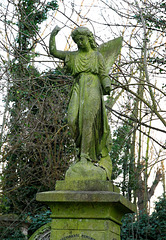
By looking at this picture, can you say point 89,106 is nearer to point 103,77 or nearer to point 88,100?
point 88,100

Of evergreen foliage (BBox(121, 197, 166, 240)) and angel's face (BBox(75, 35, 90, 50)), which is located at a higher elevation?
angel's face (BBox(75, 35, 90, 50))

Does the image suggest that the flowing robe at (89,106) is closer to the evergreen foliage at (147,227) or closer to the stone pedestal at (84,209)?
the stone pedestal at (84,209)

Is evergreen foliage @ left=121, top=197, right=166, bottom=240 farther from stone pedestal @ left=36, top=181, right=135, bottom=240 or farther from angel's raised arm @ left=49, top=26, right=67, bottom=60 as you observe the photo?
angel's raised arm @ left=49, top=26, right=67, bottom=60

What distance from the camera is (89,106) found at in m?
4.80

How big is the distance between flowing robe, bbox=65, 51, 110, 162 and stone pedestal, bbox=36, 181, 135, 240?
52 cm

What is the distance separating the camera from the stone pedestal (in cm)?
415

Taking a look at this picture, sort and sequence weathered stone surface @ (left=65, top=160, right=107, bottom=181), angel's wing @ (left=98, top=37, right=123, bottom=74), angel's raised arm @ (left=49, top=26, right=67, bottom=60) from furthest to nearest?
angel's wing @ (left=98, top=37, right=123, bottom=74) → angel's raised arm @ (left=49, top=26, right=67, bottom=60) → weathered stone surface @ (left=65, top=160, right=107, bottom=181)

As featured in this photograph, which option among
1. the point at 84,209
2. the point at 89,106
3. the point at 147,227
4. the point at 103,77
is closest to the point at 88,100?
the point at 89,106

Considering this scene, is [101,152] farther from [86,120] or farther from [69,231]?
[69,231]

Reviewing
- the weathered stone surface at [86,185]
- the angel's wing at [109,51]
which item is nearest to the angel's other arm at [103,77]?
the angel's wing at [109,51]

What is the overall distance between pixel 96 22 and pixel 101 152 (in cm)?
492

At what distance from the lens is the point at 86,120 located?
4762 millimetres

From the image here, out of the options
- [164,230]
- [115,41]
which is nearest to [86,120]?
[115,41]

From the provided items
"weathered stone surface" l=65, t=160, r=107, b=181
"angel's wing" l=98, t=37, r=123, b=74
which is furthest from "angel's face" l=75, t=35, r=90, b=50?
"weathered stone surface" l=65, t=160, r=107, b=181
